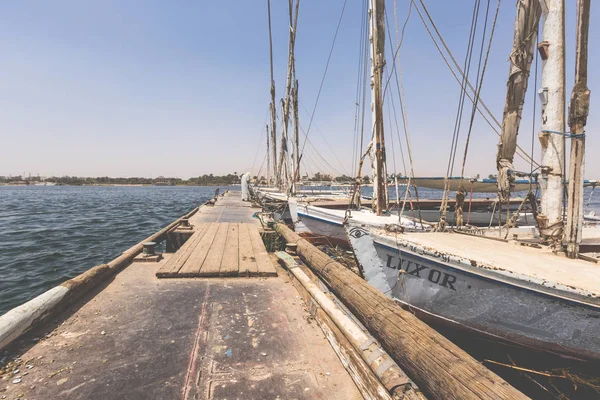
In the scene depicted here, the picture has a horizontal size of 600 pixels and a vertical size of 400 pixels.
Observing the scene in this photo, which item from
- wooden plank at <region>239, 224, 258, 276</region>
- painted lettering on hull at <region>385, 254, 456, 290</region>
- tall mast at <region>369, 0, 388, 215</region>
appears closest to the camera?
painted lettering on hull at <region>385, 254, 456, 290</region>

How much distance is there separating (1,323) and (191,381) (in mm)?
2120

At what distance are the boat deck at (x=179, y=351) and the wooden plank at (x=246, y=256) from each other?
35.5 inches

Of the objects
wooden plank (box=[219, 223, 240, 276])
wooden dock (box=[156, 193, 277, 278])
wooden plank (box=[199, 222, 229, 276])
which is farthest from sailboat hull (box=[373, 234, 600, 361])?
wooden plank (box=[199, 222, 229, 276])

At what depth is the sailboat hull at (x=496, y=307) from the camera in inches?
146

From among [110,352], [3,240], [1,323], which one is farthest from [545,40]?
[3,240]

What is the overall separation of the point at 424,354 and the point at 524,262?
3.05 meters

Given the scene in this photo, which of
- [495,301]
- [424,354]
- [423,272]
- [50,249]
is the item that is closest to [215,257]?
[423,272]

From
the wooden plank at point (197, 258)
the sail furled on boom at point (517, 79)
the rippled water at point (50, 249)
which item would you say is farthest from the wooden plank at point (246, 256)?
the sail furled on boom at point (517, 79)

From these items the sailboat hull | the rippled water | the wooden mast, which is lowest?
the rippled water

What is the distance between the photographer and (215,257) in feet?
20.5

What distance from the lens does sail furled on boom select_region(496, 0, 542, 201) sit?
251 inches

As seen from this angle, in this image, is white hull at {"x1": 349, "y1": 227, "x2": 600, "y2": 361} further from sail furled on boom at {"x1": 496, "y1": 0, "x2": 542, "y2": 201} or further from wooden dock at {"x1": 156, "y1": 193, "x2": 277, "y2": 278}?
sail furled on boom at {"x1": 496, "y1": 0, "x2": 542, "y2": 201}

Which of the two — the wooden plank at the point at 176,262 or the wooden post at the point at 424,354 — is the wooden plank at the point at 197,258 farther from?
the wooden post at the point at 424,354

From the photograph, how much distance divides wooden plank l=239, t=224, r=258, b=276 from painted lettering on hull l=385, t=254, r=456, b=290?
267 centimetres
